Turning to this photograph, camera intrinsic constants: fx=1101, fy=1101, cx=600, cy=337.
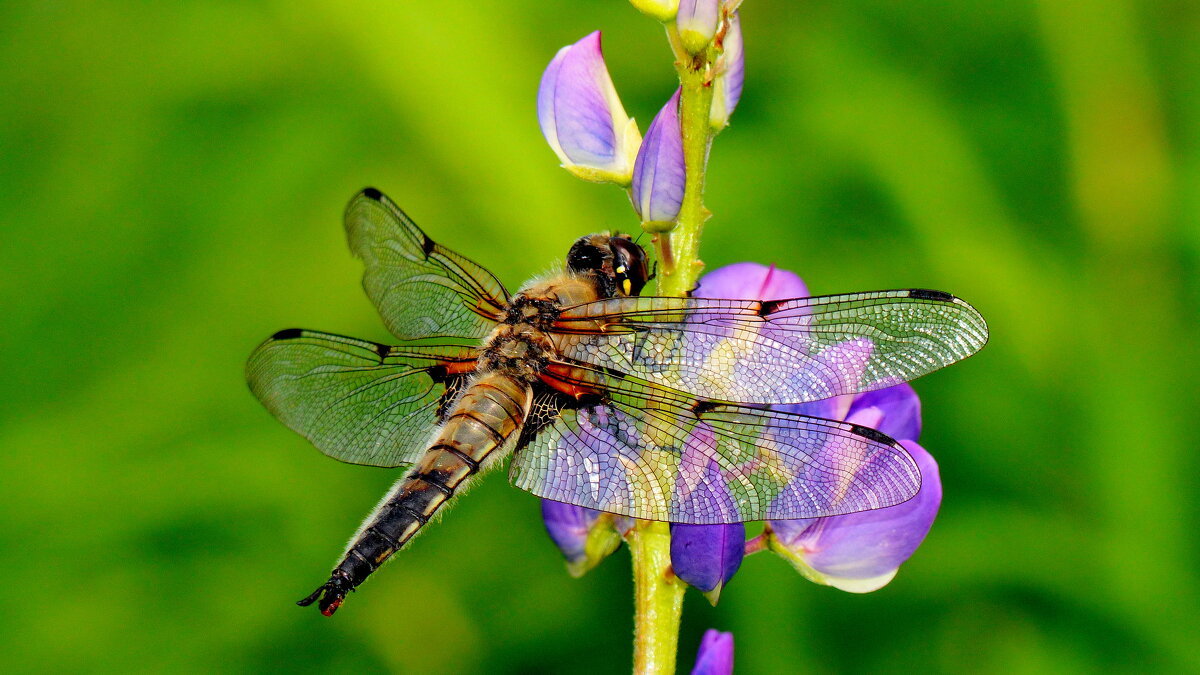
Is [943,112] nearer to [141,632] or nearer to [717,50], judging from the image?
[717,50]

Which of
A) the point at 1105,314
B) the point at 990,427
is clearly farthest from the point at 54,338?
the point at 1105,314

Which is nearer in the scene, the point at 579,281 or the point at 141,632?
the point at 579,281

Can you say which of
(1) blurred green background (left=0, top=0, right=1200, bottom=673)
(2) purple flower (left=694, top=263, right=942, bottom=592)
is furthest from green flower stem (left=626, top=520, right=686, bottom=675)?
(1) blurred green background (left=0, top=0, right=1200, bottom=673)

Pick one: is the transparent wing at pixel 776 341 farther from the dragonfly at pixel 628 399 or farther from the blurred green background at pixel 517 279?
the blurred green background at pixel 517 279

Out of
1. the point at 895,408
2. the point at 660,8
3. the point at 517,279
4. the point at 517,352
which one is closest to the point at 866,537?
the point at 895,408

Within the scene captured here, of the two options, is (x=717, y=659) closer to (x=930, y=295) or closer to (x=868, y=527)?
(x=868, y=527)

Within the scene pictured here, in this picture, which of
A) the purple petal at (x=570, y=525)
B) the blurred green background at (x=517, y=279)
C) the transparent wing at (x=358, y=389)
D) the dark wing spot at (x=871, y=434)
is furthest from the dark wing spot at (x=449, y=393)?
the blurred green background at (x=517, y=279)
